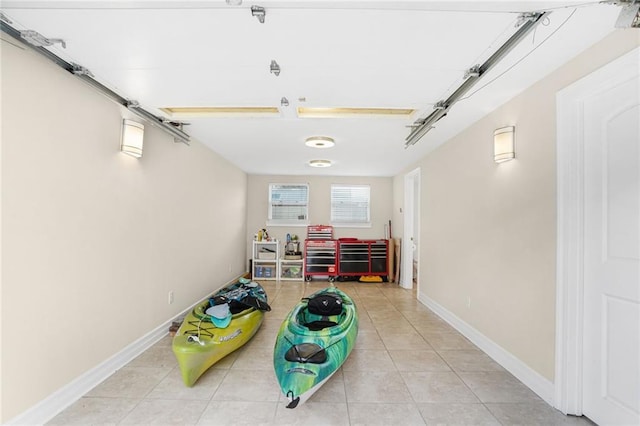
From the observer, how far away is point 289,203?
640 cm

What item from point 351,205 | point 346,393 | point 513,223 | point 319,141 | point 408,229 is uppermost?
point 319,141

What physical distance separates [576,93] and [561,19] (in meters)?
0.58

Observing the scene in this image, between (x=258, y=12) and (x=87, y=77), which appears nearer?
(x=258, y=12)

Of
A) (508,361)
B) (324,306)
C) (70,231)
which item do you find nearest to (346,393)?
(324,306)

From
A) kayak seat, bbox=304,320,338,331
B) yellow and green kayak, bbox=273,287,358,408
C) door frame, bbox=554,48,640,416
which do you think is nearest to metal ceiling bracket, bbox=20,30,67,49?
yellow and green kayak, bbox=273,287,358,408

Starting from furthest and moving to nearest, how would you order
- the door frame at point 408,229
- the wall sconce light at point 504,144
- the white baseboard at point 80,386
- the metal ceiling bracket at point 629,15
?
the door frame at point 408,229 → the wall sconce light at point 504,144 → the white baseboard at point 80,386 → the metal ceiling bracket at point 629,15

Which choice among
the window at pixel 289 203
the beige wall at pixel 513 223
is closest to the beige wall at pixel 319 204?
the window at pixel 289 203

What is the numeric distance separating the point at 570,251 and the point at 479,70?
1322mm

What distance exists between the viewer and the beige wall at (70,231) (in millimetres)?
1522

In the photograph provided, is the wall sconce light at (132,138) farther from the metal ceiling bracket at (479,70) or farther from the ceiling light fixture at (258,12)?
the metal ceiling bracket at (479,70)

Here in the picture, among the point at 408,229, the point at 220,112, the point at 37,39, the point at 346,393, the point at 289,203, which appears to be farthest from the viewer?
the point at 289,203

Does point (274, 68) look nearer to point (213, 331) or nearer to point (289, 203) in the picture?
point (213, 331)

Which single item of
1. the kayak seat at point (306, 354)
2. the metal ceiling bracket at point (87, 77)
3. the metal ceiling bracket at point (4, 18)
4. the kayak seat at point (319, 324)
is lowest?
the kayak seat at point (319, 324)

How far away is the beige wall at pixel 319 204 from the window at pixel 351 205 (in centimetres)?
12
